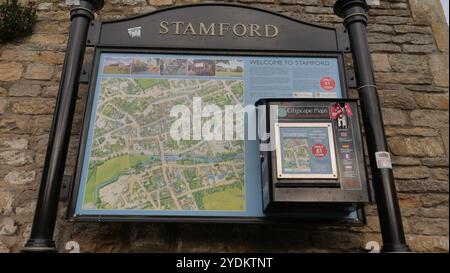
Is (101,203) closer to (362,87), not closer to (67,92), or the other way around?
(67,92)

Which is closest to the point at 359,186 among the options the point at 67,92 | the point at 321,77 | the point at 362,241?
the point at 362,241

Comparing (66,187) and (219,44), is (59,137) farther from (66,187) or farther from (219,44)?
(219,44)

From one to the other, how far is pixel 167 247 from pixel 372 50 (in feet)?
8.26

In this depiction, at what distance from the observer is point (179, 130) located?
265cm

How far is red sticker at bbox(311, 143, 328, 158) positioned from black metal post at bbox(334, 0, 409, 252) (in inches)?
13.9

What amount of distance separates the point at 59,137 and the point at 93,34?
949 mm

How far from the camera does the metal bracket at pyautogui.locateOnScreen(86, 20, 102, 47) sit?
112 inches

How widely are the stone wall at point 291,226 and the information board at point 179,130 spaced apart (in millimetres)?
290

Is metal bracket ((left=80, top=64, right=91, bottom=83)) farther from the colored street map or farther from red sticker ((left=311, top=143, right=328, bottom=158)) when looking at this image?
red sticker ((left=311, top=143, right=328, bottom=158))

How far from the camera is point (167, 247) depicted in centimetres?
256

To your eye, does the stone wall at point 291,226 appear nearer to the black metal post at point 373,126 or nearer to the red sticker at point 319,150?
the black metal post at point 373,126

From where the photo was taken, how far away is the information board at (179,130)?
2426 mm

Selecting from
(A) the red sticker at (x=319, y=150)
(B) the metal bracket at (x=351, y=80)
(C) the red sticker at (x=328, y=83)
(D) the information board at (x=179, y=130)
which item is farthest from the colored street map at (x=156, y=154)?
(B) the metal bracket at (x=351, y=80)

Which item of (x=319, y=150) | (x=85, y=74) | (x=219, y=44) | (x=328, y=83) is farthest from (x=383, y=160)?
(x=85, y=74)
